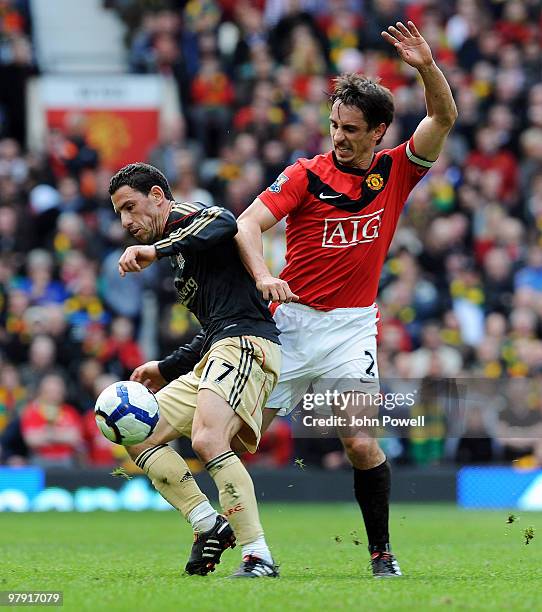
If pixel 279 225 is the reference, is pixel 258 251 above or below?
below

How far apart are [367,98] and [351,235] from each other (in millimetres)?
768

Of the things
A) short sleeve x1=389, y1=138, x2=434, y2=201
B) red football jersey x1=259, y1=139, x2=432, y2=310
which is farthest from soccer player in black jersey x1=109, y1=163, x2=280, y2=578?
short sleeve x1=389, y1=138, x2=434, y2=201

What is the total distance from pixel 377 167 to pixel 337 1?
1371cm

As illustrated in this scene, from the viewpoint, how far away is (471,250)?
18266 mm

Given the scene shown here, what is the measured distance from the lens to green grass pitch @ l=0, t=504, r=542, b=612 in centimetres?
639

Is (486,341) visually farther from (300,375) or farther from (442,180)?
(300,375)

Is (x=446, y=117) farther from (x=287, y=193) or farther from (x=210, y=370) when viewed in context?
(x=210, y=370)

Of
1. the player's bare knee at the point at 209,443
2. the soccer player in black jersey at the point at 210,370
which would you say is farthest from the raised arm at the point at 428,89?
the player's bare knee at the point at 209,443

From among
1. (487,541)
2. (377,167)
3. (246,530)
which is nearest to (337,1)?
(487,541)

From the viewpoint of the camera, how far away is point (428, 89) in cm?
789

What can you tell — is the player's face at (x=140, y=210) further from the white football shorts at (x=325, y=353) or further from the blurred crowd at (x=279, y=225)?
the blurred crowd at (x=279, y=225)

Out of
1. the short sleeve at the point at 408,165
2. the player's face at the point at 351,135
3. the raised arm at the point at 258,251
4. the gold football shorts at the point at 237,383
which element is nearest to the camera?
the raised arm at the point at 258,251

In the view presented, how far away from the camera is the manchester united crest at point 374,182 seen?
8062mm

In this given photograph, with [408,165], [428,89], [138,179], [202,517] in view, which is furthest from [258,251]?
[202,517]
